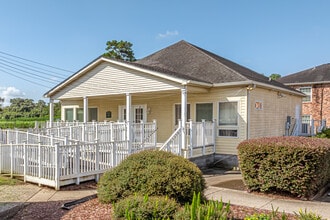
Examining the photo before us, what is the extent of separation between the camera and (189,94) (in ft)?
43.0

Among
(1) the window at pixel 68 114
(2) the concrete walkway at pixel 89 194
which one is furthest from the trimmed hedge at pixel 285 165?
(1) the window at pixel 68 114

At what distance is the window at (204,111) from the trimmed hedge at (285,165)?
16.8 feet

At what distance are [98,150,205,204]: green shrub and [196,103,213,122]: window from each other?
A: 7252mm

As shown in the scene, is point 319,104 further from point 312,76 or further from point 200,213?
point 200,213

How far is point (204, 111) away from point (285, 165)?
20.7 ft

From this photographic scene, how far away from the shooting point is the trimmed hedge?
21.0 ft

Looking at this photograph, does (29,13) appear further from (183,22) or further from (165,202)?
(165,202)

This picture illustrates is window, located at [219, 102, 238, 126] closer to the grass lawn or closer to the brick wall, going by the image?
the grass lawn

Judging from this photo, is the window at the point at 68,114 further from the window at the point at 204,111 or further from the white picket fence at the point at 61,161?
the window at the point at 204,111

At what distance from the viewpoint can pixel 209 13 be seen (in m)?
18.3

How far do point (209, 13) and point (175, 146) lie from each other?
11542mm

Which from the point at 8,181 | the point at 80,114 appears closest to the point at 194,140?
the point at 8,181

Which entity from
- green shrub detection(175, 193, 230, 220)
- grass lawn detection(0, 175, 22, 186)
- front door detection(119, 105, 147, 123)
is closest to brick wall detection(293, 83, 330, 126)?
front door detection(119, 105, 147, 123)

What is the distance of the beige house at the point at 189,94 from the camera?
11.5 metres
